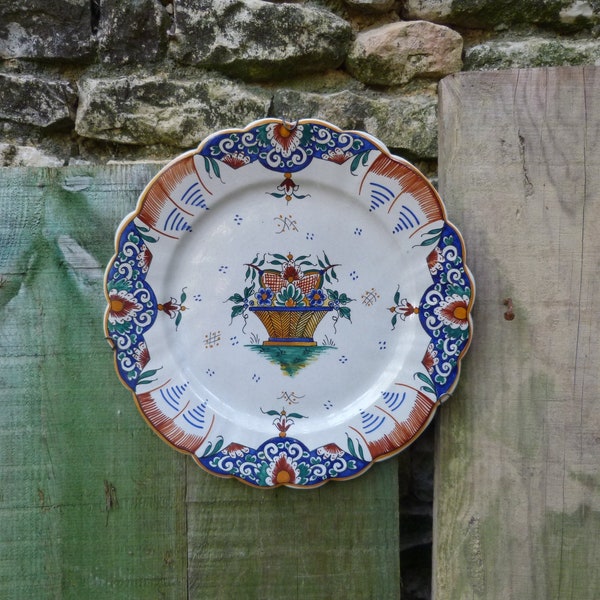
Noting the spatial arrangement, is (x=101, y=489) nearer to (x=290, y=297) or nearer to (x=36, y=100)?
(x=290, y=297)

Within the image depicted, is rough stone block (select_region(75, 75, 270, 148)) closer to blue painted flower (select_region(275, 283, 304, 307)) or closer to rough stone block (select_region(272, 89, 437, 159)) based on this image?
rough stone block (select_region(272, 89, 437, 159))

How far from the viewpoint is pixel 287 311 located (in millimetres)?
1106

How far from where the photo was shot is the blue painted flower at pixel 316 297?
1.10 meters

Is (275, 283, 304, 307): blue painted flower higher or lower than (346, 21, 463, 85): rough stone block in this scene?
lower

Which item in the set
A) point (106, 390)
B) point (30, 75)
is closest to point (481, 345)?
point (106, 390)

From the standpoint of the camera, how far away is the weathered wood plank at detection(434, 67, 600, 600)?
3.52ft

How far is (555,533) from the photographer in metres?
1.09

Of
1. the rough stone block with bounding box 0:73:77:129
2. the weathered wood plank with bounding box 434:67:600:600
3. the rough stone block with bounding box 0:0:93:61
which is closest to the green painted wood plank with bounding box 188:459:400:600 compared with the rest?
the weathered wood plank with bounding box 434:67:600:600

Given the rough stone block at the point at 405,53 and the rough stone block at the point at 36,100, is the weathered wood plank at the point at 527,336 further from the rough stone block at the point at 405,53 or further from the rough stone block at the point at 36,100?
the rough stone block at the point at 36,100

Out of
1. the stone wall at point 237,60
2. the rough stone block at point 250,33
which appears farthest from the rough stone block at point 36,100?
the rough stone block at point 250,33

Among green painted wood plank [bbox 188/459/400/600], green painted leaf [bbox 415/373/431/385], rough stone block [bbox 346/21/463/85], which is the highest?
rough stone block [bbox 346/21/463/85]

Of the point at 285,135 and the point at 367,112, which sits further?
the point at 367,112

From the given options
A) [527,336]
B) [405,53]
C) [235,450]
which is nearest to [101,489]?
[235,450]

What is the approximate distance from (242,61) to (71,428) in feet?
2.29
